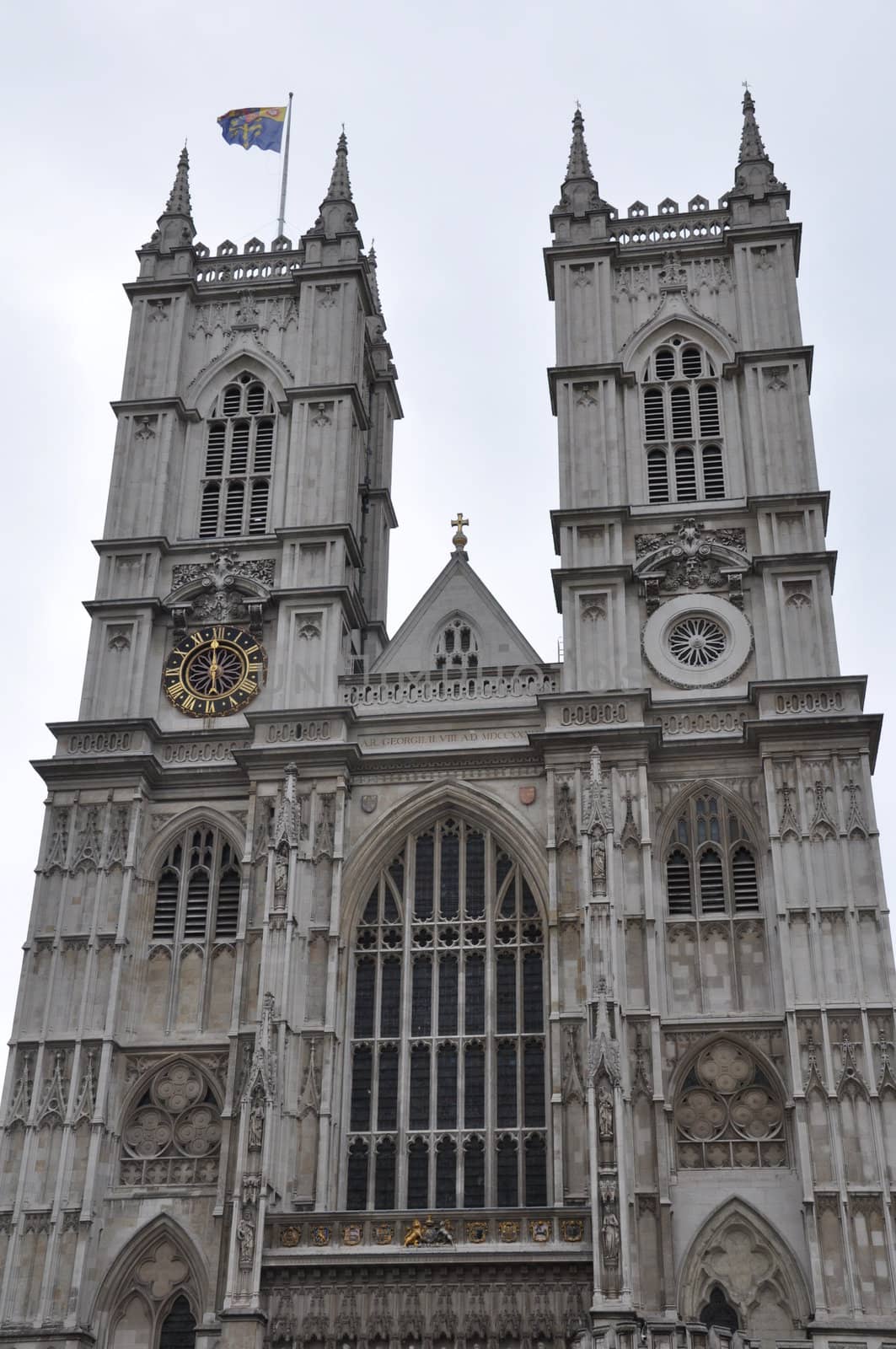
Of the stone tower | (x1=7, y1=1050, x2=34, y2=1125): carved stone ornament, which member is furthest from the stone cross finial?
(x1=7, y1=1050, x2=34, y2=1125): carved stone ornament

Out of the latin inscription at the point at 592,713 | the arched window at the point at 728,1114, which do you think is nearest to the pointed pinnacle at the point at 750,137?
the latin inscription at the point at 592,713

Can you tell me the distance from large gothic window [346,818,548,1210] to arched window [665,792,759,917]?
284cm

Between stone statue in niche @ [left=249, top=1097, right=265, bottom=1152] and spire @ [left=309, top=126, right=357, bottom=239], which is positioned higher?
spire @ [left=309, top=126, right=357, bottom=239]

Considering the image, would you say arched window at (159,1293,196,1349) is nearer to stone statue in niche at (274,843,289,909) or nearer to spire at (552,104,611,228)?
stone statue in niche at (274,843,289,909)

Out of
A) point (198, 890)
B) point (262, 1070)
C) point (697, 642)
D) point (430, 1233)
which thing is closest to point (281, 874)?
point (198, 890)

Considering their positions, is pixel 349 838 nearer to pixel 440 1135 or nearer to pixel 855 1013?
pixel 440 1135

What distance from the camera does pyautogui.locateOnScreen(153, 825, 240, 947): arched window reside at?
34.5 metres

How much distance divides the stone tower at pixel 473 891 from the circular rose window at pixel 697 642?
79 millimetres

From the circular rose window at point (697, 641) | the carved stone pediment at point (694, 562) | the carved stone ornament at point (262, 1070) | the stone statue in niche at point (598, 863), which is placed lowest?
the carved stone ornament at point (262, 1070)

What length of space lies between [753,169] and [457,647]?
1426 centimetres

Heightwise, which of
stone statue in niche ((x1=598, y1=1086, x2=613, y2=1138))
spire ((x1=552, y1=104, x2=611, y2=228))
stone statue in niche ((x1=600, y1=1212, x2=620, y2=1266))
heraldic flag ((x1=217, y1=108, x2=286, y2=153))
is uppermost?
heraldic flag ((x1=217, y1=108, x2=286, y2=153))

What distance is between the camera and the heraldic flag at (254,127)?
45.4 metres

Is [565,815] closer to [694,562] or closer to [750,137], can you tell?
[694,562]

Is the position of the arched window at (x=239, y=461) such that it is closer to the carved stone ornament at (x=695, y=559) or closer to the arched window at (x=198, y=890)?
the arched window at (x=198, y=890)
